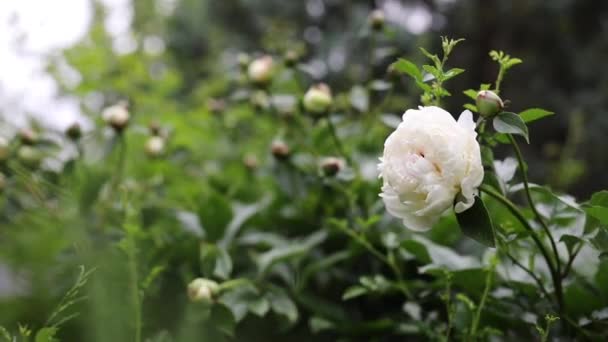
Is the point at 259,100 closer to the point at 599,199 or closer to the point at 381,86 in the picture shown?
the point at 381,86

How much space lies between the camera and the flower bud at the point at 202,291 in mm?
540

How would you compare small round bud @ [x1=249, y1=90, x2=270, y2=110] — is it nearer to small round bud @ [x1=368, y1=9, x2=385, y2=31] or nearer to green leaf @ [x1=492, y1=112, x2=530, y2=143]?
small round bud @ [x1=368, y1=9, x2=385, y2=31]

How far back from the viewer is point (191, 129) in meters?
1.08

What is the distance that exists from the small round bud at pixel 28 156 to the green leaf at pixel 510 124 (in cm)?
62

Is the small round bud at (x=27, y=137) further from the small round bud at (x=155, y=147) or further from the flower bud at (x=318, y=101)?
the flower bud at (x=318, y=101)

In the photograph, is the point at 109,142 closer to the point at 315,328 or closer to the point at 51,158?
the point at 51,158

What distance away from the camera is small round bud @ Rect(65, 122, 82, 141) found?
76cm

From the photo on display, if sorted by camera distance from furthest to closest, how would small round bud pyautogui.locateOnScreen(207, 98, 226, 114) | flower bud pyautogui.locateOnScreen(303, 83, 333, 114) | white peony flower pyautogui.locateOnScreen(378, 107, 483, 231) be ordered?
small round bud pyautogui.locateOnScreen(207, 98, 226, 114) < flower bud pyautogui.locateOnScreen(303, 83, 333, 114) < white peony flower pyautogui.locateOnScreen(378, 107, 483, 231)

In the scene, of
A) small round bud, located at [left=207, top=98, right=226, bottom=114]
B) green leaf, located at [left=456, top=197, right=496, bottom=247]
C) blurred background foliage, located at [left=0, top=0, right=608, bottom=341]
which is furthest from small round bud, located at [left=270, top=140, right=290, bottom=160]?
green leaf, located at [left=456, top=197, right=496, bottom=247]

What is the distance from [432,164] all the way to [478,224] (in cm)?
5

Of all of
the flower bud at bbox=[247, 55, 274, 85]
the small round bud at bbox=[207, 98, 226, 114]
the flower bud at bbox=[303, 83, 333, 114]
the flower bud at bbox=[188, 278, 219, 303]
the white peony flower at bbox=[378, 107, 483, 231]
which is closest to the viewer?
the white peony flower at bbox=[378, 107, 483, 231]

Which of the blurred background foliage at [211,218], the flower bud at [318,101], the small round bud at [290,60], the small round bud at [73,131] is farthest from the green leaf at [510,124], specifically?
the small round bud at [73,131]

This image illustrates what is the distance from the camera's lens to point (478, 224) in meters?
0.39

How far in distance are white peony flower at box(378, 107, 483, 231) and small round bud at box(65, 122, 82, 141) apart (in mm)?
507
